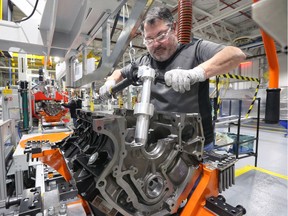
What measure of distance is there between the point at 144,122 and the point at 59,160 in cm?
67

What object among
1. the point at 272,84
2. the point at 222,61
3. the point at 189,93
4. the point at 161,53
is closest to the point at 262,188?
the point at 189,93

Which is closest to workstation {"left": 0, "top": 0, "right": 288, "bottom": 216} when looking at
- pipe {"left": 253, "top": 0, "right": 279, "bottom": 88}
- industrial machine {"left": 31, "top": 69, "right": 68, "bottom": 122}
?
pipe {"left": 253, "top": 0, "right": 279, "bottom": 88}

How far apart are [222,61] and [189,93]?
13.6 inches

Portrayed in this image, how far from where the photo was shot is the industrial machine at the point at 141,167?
0.74 metres

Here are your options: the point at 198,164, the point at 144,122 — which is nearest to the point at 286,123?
the point at 198,164

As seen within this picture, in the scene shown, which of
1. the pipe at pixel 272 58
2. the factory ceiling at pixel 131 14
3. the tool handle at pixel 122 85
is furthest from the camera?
the factory ceiling at pixel 131 14

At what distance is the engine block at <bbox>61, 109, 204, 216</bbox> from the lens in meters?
0.74

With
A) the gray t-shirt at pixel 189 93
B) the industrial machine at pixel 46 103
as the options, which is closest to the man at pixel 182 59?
the gray t-shirt at pixel 189 93

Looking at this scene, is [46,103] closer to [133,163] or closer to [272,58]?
[133,163]

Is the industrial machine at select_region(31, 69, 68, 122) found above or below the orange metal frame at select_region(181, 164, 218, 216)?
above

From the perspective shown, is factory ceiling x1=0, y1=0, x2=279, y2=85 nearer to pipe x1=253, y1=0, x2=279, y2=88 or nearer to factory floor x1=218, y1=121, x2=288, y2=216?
pipe x1=253, y1=0, x2=279, y2=88

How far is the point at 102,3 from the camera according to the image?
1056 millimetres

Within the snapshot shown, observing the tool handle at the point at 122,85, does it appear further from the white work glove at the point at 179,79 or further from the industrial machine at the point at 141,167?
the white work glove at the point at 179,79

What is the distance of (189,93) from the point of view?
138 cm
